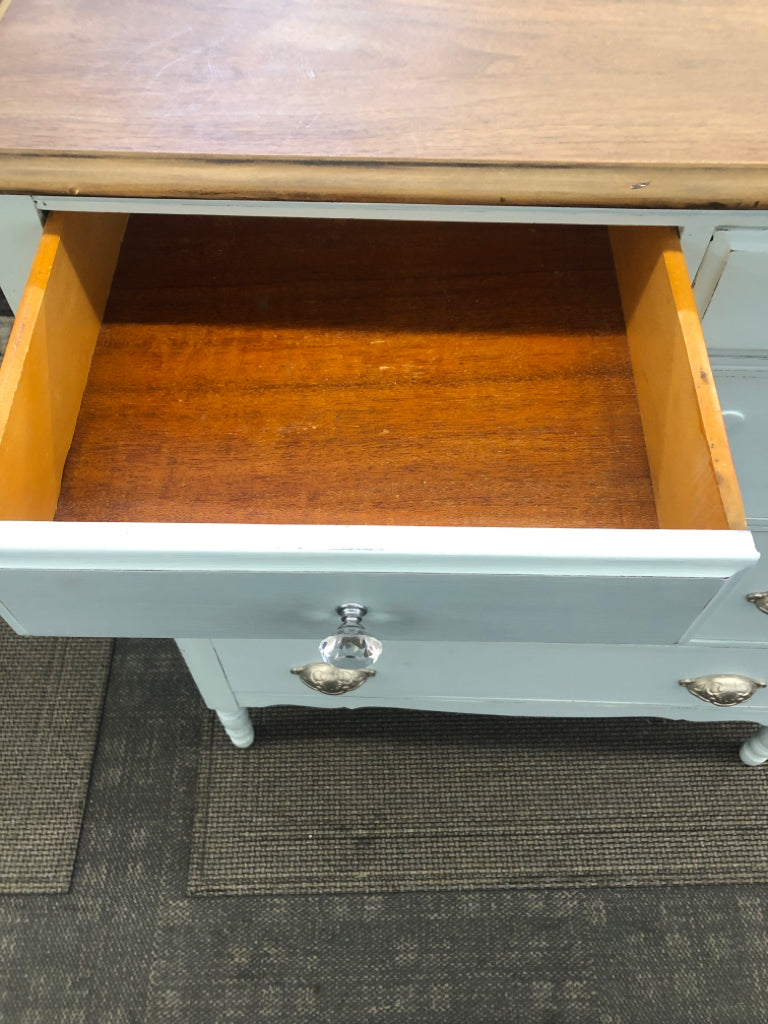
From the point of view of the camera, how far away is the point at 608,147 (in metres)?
0.43

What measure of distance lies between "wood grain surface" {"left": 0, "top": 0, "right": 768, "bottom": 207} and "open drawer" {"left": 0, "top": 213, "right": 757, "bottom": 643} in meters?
0.07

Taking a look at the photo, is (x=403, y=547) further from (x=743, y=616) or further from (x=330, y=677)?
(x=743, y=616)

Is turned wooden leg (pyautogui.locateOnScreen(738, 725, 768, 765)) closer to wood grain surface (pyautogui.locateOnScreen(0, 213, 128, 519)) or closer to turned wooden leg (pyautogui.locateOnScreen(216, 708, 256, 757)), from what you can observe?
turned wooden leg (pyautogui.locateOnScreen(216, 708, 256, 757))

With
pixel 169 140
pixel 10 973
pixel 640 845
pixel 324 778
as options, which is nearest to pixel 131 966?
pixel 10 973

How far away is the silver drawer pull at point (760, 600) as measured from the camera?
673 mm

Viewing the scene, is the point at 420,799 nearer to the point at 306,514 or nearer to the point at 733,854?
the point at 733,854

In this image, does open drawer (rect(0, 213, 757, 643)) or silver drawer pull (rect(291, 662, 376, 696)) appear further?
silver drawer pull (rect(291, 662, 376, 696))

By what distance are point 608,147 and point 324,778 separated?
71cm

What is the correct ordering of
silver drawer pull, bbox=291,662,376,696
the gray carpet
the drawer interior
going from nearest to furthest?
the drawer interior → silver drawer pull, bbox=291,662,376,696 → the gray carpet

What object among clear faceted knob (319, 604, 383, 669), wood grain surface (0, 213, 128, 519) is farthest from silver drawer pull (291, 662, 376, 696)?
wood grain surface (0, 213, 128, 519)

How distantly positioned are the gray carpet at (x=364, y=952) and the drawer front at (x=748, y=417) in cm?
46

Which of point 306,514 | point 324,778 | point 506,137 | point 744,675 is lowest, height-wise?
point 324,778

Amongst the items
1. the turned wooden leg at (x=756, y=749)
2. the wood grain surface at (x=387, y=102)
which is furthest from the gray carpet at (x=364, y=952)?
the wood grain surface at (x=387, y=102)

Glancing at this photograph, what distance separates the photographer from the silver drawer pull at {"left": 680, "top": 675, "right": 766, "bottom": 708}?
28.1 inches
